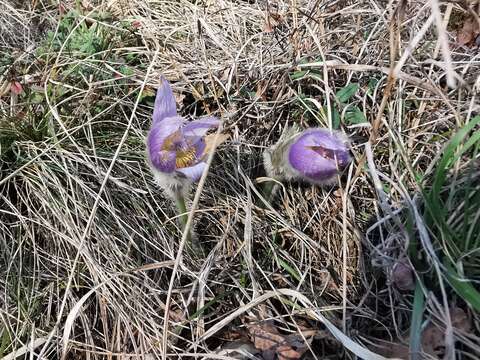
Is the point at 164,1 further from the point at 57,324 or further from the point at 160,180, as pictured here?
the point at 57,324

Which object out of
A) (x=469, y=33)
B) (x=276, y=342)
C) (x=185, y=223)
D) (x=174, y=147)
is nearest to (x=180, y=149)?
(x=174, y=147)

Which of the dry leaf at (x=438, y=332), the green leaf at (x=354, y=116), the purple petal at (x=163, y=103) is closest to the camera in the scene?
the dry leaf at (x=438, y=332)

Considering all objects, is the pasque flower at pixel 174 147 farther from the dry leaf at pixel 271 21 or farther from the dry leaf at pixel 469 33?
the dry leaf at pixel 469 33

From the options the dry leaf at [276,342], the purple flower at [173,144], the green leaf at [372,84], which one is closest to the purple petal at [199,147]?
the purple flower at [173,144]

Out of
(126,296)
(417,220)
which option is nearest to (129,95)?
(126,296)

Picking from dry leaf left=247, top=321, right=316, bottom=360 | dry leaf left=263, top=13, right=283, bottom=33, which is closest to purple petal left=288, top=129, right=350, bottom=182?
dry leaf left=247, top=321, right=316, bottom=360

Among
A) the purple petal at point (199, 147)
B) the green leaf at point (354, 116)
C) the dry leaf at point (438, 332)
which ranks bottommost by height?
the dry leaf at point (438, 332)
